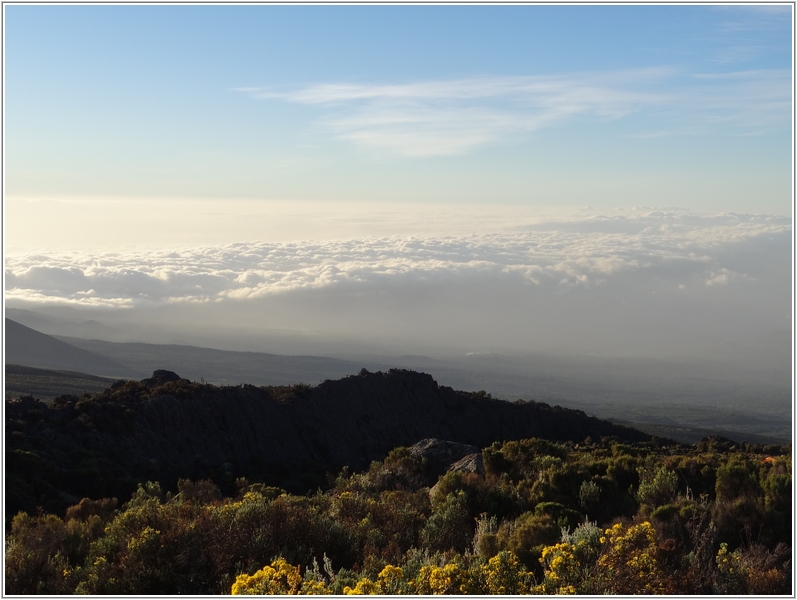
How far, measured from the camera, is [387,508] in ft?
44.9

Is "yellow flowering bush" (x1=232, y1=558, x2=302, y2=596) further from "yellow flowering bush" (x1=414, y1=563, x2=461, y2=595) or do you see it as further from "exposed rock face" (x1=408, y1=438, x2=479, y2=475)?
"exposed rock face" (x1=408, y1=438, x2=479, y2=475)

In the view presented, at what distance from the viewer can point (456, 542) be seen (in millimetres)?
12281

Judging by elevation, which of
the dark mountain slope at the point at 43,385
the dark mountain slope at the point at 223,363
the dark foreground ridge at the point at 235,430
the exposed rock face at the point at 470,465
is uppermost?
the exposed rock face at the point at 470,465

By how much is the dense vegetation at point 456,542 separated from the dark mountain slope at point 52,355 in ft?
457

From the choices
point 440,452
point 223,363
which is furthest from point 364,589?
point 223,363

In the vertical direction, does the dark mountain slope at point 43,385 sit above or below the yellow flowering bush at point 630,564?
below

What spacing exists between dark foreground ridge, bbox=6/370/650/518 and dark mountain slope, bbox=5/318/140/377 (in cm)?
11396

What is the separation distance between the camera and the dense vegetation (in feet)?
28.2

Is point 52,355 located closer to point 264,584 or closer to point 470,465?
point 470,465

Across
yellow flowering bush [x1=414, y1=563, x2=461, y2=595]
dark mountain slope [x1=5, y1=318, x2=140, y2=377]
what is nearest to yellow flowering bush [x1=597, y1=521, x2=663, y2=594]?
yellow flowering bush [x1=414, y1=563, x2=461, y2=595]

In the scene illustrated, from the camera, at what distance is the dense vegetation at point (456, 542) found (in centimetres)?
859

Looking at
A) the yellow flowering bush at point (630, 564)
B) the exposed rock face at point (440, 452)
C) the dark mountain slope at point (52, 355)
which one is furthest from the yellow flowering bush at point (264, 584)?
the dark mountain slope at point (52, 355)

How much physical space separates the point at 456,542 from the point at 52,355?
15723 centimetres

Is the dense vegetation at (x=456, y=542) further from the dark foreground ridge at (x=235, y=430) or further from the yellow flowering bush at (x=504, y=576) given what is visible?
the dark foreground ridge at (x=235, y=430)
